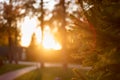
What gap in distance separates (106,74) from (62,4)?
26.9 meters

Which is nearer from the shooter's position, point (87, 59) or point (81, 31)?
point (81, 31)

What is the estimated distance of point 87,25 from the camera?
4.39 metres

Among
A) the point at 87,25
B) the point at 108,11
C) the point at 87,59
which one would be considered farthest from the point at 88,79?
the point at 108,11

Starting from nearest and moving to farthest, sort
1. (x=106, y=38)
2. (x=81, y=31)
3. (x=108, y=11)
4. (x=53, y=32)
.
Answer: (x=108, y=11), (x=106, y=38), (x=81, y=31), (x=53, y=32)

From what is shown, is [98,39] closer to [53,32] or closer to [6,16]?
[53,32]

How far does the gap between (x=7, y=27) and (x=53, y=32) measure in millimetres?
7242

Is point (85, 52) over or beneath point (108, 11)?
beneath

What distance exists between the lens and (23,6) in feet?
124

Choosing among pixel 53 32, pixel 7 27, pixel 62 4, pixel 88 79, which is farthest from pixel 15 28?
pixel 88 79

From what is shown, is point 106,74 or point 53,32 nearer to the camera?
point 106,74

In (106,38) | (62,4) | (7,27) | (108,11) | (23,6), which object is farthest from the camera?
(7,27)

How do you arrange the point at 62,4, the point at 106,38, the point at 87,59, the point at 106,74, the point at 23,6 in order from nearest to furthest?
the point at 106,38 < the point at 106,74 < the point at 87,59 < the point at 62,4 < the point at 23,6

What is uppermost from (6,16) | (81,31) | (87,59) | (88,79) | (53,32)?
(6,16)

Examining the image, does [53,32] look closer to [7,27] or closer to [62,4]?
[7,27]
